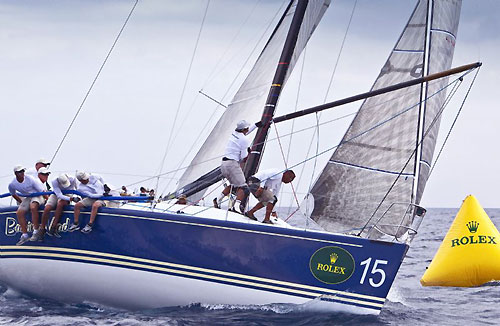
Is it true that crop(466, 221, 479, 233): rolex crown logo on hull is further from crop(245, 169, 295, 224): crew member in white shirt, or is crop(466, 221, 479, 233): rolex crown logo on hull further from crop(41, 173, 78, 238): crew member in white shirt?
crop(41, 173, 78, 238): crew member in white shirt

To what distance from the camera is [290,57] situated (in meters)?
12.6

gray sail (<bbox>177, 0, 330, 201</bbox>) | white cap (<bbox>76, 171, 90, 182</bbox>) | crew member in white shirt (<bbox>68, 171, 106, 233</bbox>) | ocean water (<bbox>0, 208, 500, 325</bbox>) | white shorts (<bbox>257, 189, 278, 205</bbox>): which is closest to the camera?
ocean water (<bbox>0, 208, 500, 325</bbox>)

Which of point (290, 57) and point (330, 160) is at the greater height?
point (290, 57)

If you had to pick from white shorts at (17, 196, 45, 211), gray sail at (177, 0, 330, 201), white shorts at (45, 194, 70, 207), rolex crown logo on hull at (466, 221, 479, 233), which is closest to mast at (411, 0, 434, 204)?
gray sail at (177, 0, 330, 201)

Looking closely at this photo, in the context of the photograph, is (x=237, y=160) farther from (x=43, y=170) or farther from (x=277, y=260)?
(x=43, y=170)

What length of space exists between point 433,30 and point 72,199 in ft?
19.9

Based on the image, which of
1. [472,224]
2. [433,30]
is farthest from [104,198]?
[472,224]

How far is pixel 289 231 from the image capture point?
10289 mm

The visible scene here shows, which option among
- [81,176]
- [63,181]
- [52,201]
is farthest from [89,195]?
[52,201]

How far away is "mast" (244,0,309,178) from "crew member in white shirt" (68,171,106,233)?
2265 millimetres

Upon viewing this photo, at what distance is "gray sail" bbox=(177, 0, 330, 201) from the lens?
41.4ft

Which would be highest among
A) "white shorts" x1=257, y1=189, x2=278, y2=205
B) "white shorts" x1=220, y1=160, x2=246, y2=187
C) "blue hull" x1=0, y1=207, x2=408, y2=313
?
"white shorts" x1=220, y1=160, x2=246, y2=187

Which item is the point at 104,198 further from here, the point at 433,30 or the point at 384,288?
the point at 433,30

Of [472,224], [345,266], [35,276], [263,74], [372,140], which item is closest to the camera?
[345,266]
